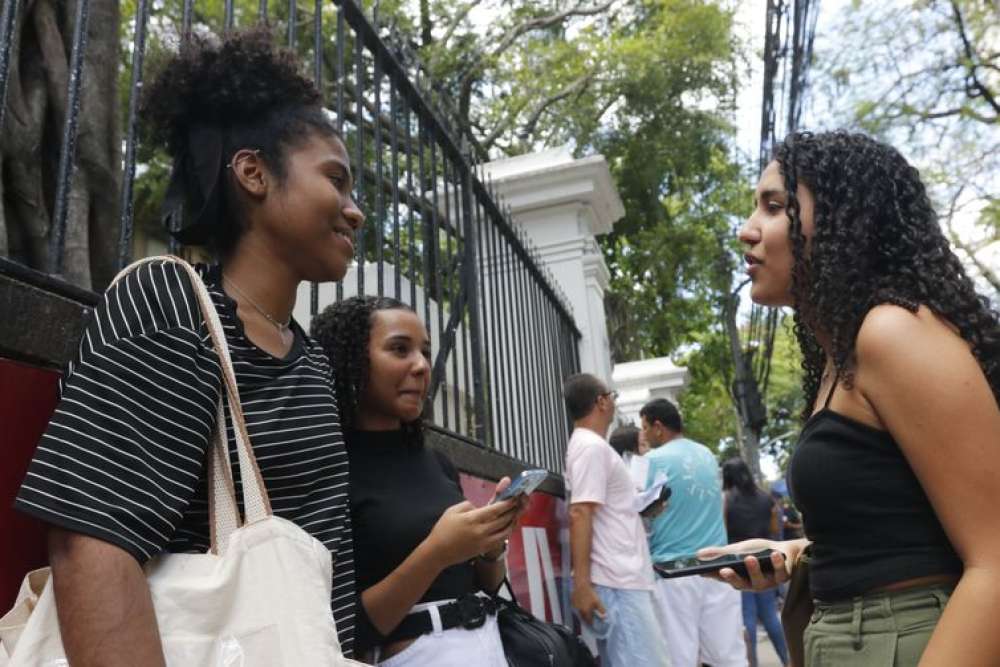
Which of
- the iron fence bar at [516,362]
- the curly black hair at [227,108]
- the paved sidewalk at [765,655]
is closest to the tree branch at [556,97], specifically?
the paved sidewalk at [765,655]

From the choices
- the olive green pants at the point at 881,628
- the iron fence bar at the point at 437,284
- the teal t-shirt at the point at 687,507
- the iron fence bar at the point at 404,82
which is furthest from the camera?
the teal t-shirt at the point at 687,507

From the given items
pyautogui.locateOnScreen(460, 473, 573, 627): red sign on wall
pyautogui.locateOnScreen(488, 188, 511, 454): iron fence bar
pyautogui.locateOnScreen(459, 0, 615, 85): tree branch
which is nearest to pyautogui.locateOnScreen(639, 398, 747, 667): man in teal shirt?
pyautogui.locateOnScreen(460, 473, 573, 627): red sign on wall

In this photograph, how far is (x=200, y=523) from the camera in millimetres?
1164

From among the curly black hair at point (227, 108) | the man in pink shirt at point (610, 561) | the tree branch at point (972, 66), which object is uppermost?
the tree branch at point (972, 66)

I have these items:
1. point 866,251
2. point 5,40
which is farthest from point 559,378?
point 5,40

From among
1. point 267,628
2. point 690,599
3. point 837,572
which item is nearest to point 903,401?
point 837,572

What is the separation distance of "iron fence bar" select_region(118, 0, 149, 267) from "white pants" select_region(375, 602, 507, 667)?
1.04m

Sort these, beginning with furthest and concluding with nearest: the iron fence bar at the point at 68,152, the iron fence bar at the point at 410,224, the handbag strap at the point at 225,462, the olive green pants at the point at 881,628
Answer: the iron fence bar at the point at 410,224 < the iron fence bar at the point at 68,152 < the olive green pants at the point at 881,628 < the handbag strap at the point at 225,462

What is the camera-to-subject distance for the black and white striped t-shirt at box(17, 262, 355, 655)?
1.01 m

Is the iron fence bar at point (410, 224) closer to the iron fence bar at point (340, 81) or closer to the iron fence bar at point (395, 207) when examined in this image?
the iron fence bar at point (395, 207)

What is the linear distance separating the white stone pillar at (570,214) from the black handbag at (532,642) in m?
4.42

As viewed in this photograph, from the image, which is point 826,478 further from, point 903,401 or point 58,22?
point 58,22

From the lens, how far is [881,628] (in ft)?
4.57

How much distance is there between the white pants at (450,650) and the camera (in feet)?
6.47
